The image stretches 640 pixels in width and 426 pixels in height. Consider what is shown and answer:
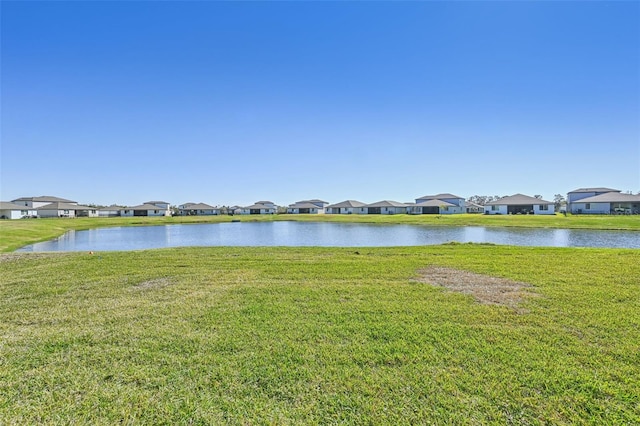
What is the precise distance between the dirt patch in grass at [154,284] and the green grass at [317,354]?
98 millimetres

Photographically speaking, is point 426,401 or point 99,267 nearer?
point 426,401

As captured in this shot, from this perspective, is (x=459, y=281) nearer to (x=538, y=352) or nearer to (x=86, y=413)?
(x=538, y=352)

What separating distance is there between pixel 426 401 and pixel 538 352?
1966 millimetres

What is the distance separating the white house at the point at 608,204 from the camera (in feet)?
163

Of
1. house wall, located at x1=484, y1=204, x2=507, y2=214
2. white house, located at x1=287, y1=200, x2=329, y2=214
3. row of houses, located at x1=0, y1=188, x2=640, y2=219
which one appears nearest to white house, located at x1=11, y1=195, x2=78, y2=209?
row of houses, located at x1=0, y1=188, x2=640, y2=219

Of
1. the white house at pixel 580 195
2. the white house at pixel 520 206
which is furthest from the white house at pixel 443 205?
the white house at pixel 580 195

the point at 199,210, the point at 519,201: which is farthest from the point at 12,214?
the point at 519,201

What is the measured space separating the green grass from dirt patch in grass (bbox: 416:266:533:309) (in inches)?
15.1

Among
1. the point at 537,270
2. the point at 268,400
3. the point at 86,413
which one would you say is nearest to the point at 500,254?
the point at 537,270

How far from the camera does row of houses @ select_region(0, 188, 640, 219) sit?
52.9 m

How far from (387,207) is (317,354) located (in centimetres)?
7052

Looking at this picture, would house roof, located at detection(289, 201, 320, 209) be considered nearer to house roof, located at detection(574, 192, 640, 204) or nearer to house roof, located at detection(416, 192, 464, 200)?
house roof, located at detection(416, 192, 464, 200)

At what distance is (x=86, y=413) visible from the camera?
3068 millimetres

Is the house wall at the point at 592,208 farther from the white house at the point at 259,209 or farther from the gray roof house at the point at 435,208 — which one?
the white house at the point at 259,209
